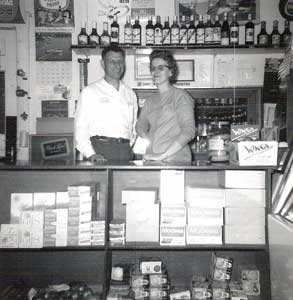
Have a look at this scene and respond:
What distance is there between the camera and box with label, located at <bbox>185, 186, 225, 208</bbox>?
7.96 feet

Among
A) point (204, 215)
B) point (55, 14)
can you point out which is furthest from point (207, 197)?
point (55, 14)

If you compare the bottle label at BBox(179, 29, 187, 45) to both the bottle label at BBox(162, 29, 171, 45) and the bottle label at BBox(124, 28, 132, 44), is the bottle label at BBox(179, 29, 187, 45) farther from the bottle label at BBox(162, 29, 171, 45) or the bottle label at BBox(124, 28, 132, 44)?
the bottle label at BBox(124, 28, 132, 44)

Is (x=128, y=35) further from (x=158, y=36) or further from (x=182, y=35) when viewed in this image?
(x=182, y=35)

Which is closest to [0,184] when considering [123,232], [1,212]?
[1,212]

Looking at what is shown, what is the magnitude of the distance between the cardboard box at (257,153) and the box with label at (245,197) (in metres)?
0.18

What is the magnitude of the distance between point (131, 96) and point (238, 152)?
1.23m

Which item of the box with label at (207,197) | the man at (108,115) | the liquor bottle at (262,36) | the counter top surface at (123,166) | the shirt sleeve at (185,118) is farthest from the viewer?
the liquor bottle at (262,36)

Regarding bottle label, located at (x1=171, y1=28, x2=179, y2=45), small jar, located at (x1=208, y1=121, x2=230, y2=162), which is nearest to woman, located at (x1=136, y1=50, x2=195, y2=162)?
small jar, located at (x1=208, y1=121, x2=230, y2=162)

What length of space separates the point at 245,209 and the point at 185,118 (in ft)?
2.32

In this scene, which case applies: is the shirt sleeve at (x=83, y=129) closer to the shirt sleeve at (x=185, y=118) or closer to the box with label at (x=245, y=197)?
the shirt sleeve at (x=185, y=118)

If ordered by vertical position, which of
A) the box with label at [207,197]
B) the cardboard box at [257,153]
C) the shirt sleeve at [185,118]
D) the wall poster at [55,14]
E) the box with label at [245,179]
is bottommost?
the box with label at [207,197]

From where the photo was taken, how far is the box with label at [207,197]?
7.96 ft

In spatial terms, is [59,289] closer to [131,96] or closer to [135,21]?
[131,96]

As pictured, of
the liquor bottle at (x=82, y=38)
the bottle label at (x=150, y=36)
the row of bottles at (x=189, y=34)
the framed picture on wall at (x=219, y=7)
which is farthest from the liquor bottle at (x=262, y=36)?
the liquor bottle at (x=82, y=38)
